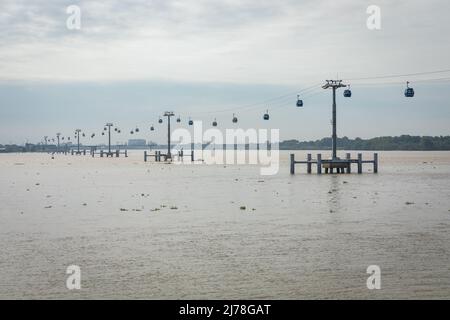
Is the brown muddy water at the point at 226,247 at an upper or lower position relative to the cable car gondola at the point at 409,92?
lower

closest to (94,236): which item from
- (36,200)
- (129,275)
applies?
(129,275)

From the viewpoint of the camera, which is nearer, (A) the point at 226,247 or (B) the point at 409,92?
(A) the point at 226,247

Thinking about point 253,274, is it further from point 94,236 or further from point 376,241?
point 94,236

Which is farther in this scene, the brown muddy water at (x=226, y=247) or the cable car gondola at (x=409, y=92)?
the cable car gondola at (x=409, y=92)

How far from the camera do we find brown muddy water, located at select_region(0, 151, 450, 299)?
1129cm

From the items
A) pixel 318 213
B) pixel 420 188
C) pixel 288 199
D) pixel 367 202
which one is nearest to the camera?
pixel 318 213

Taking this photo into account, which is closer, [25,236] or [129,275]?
[129,275]

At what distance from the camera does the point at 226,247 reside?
15.5m

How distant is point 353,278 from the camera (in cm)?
1195

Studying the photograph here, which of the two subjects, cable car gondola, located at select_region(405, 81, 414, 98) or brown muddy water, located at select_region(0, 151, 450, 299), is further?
cable car gondola, located at select_region(405, 81, 414, 98)

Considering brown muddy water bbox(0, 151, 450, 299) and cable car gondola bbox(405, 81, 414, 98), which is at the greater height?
cable car gondola bbox(405, 81, 414, 98)

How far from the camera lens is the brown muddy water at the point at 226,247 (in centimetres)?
1129

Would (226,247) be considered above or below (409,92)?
below

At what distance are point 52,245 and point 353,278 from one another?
792 cm
